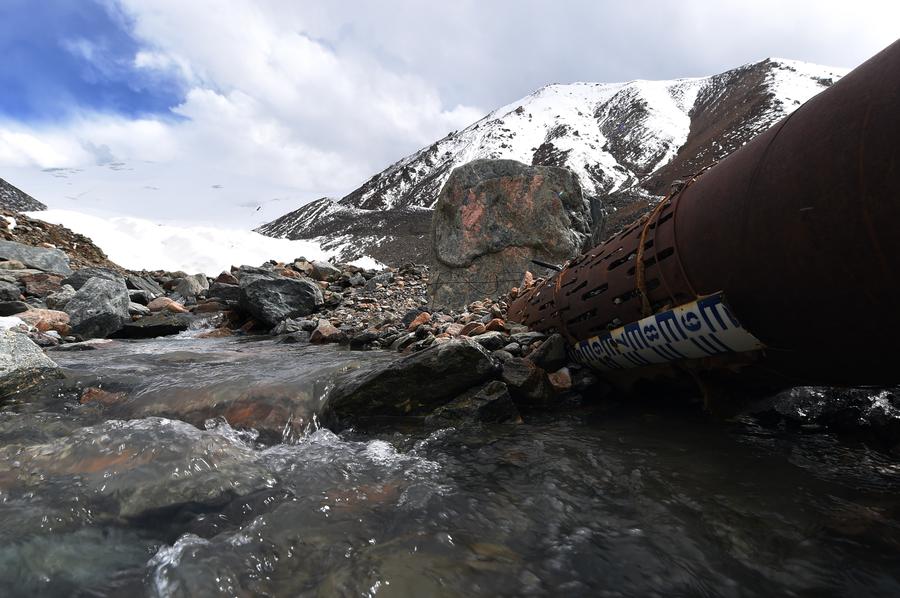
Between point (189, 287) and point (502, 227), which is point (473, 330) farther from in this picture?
point (189, 287)

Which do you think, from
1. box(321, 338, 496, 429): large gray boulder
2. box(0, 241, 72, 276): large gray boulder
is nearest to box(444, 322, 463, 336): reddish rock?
box(321, 338, 496, 429): large gray boulder

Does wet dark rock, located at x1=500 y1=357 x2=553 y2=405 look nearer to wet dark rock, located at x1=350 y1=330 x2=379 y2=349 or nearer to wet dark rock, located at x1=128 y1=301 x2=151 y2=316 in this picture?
wet dark rock, located at x1=350 y1=330 x2=379 y2=349

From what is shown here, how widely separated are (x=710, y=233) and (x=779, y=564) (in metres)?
2.00

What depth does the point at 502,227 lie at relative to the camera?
428 inches

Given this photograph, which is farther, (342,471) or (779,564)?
(342,471)

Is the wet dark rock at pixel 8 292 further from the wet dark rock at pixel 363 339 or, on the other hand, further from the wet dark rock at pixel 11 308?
the wet dark rock at pixel 363 339

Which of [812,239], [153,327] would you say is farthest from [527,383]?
[153,327]

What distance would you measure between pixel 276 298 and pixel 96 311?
11.7ft

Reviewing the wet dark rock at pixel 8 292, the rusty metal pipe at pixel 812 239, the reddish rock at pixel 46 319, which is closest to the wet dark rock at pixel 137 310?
the reddish rock at pixel 46 319

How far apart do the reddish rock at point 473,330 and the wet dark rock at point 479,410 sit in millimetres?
1759

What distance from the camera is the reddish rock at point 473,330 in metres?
6.24

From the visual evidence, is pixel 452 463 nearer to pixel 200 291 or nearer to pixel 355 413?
pixel 355 413

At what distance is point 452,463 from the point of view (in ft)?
11.5

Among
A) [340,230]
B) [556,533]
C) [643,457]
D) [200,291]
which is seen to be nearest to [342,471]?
[556,533]
